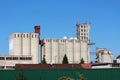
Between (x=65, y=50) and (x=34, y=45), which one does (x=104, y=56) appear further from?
(x=34, y=45)

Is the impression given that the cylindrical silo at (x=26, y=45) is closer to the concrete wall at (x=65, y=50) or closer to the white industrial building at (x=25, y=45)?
the white industrial building at (x=25, y=45)

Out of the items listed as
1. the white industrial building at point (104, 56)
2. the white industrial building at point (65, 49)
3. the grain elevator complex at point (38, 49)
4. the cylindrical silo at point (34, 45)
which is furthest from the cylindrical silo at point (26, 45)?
the white industrial building at point (104, 56)

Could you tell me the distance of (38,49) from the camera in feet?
569

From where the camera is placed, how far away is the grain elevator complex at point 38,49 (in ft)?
530

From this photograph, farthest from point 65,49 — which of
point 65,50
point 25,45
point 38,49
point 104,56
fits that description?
point 25,45

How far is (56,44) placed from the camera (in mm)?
183500

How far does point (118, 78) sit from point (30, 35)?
12216 centimetres

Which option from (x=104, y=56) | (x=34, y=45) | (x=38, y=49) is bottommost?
(x=104, y=56)

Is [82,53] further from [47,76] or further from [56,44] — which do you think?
[47,76]

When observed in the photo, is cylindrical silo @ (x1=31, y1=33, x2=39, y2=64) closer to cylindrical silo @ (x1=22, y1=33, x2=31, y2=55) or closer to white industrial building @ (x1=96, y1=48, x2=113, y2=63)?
cylindrical silo @ (x1=22, y1=33, x2=31, y2=55)

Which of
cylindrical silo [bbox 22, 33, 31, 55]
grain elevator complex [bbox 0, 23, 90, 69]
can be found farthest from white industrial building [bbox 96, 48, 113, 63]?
cylindrical silo [bbox 22, 33, 31, 55]

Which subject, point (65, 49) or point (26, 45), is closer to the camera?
point (26, 45)

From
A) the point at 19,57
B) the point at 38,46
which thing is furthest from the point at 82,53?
the point at 19,57

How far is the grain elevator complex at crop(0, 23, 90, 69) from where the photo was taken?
16150 centimetres
